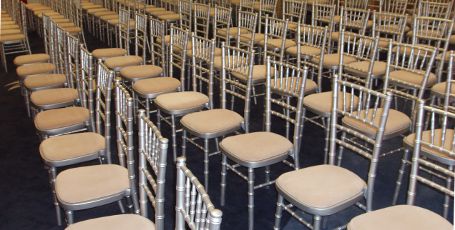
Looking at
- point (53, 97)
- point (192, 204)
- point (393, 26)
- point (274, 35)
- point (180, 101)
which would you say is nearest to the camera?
point (192, 204)

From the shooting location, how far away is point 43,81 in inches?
144

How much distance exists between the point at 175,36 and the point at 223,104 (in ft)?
3.63

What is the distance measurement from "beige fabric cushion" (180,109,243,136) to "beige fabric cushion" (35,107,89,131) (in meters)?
0.69

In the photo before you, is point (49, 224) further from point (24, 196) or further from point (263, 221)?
point (263, 221)

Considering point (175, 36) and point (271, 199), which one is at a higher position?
point (175, 36)

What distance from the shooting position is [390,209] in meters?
1.87

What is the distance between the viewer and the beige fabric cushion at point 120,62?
13.4ft

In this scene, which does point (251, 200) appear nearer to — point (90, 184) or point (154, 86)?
point (90, 184)

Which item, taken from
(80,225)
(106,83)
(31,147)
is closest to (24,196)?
(31,147)

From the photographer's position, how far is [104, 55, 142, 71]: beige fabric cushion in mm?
4094

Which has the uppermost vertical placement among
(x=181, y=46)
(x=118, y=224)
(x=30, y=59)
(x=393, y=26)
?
(x=393, y=26)

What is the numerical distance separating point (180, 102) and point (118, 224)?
1.46m

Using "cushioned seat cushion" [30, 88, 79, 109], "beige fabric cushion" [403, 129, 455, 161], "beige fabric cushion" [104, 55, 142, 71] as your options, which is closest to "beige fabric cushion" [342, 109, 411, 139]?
"beige fabric cushion" [403, 129, 455, 161]

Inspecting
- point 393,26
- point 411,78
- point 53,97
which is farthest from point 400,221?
point 393,26
